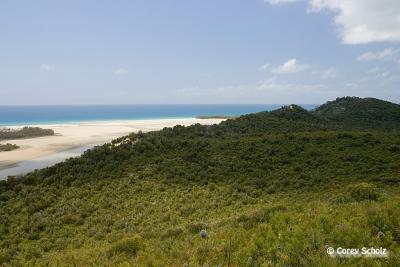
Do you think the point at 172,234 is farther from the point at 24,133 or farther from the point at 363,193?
the point at 24,133

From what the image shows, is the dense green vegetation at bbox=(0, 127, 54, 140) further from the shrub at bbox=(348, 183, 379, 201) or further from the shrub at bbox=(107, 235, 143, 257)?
the shrub at bbox=(348, 183, 379, 201)

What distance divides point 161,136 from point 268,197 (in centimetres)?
1959

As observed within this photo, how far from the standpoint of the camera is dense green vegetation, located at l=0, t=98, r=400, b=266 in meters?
8.02

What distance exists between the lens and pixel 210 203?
20.3 metres

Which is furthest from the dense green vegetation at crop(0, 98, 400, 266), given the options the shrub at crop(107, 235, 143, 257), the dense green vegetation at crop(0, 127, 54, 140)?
the dense green vegetation at crop(0, 127, 54, 140)

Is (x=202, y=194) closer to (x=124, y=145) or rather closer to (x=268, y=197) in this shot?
(x=268, y=197)

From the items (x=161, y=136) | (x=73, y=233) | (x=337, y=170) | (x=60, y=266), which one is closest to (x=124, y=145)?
(x=161, y=136)

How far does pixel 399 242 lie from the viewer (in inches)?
290

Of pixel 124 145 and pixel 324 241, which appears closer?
pixel 324 241

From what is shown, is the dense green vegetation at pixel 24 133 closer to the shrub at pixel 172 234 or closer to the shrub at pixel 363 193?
the shrub at pixel 172 234

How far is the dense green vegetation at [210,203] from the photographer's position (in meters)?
8.02

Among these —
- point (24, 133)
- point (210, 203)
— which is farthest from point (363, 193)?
point (24, 133)

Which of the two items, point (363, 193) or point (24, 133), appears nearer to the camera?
point (363, 193)

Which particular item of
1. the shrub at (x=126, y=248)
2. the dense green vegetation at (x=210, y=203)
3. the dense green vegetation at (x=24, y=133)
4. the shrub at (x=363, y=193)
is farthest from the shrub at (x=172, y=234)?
the dense green vegetation at (x=24, y=133)
